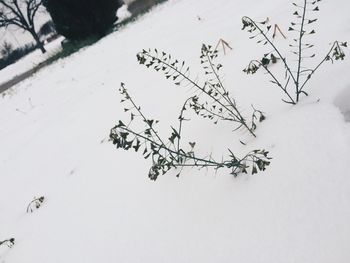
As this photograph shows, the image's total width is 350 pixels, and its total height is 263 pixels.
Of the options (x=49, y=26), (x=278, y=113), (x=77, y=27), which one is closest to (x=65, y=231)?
(x=278, y=113)

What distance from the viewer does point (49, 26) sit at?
54.4 metres

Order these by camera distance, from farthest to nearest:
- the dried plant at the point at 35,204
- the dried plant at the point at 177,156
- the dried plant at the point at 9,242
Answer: the dried plant at the point at 35,204 < the dried plant at the point at 9,242 < the dried plant at the point at 177,156

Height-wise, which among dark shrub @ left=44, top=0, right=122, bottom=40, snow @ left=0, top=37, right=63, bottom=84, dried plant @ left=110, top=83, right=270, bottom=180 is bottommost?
snow @ left=0, top=37, right=63, bottom=84

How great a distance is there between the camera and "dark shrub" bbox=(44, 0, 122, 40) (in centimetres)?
1436

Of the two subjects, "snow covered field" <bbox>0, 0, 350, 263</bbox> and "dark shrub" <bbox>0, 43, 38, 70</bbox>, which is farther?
"dark shrub" <bbox>0, 43, 38, 70</bbox>

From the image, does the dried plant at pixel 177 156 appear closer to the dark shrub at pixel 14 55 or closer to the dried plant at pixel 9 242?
the dried plant at pixel 9 242

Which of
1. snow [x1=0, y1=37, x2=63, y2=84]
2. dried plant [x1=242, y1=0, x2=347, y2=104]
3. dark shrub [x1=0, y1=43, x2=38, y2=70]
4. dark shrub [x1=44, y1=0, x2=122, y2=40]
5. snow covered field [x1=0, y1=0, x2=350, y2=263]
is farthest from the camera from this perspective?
dark shrub [x1=0, y1=43, x2=38, y2=70]

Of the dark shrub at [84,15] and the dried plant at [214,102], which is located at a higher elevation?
the dark shrub at [84,15]

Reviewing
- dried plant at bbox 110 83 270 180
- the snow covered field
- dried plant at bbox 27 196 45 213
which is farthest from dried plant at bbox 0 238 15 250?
dried plant at bbox 110 83 270 180

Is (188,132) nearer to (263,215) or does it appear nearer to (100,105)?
(263,215)

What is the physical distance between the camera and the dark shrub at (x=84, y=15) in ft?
47.1

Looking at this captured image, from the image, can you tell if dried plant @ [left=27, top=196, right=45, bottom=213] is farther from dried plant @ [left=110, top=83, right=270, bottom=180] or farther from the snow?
the snow

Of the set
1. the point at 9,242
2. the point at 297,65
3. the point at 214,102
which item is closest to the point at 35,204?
the point at 9,242

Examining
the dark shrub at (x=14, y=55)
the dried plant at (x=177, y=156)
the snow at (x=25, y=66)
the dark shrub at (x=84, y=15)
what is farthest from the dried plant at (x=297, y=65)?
the dark shrub at (x=14, y=55)
